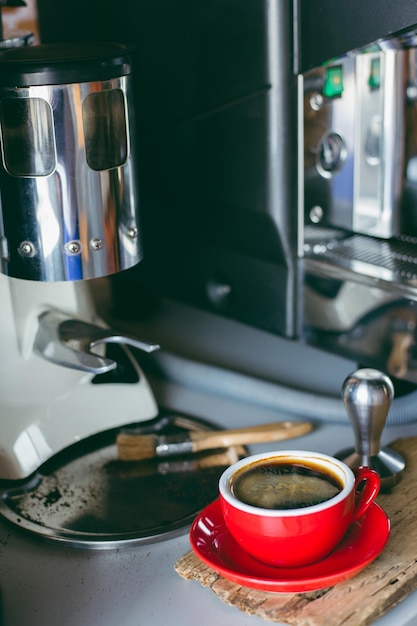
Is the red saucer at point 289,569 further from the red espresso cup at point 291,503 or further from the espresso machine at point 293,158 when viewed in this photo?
the espresso machine at point 293,158

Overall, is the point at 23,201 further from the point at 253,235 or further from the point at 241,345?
the point at 241,345

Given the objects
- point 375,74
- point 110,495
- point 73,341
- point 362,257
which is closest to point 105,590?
point 110,495

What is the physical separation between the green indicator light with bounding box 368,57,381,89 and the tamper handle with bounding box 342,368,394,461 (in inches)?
10.7

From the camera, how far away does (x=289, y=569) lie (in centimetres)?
57

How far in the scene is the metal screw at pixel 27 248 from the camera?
26.4 inches

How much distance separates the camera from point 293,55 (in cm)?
77

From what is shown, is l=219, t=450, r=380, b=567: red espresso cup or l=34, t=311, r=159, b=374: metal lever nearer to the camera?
→ l=219, t=450, r=380, b=567: red espresso cup

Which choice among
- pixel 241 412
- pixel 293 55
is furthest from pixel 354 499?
pixel 293 55

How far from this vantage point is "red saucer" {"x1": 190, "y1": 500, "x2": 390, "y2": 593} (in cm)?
55

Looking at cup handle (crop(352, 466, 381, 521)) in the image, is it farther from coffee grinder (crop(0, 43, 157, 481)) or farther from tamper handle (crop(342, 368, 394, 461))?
coffee grinder (crop(0, 43, 157, 481))

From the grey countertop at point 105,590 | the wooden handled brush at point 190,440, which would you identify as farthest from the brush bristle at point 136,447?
the grey countertop at point 105,590

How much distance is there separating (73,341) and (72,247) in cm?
11

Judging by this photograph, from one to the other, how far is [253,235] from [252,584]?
0.38 meters

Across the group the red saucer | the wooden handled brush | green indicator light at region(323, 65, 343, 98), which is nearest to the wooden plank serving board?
the red saucer
